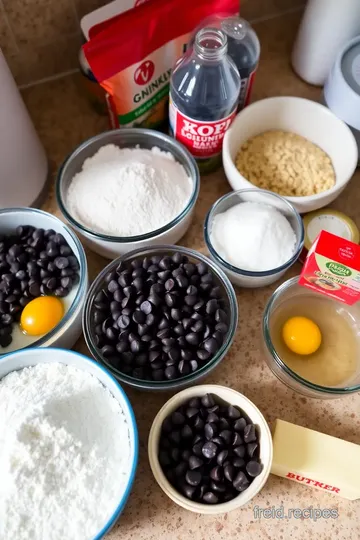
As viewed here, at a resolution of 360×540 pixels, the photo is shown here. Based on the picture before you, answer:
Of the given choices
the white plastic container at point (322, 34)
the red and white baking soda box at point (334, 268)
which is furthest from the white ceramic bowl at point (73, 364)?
the white plastic container at point (322, 34)

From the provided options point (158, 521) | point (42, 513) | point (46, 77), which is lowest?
point (158, 521)

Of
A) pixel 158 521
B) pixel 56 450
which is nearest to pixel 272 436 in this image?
pixel 158 521

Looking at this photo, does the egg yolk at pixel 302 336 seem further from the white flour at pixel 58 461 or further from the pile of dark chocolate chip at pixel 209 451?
the white flour at pixel 58 461

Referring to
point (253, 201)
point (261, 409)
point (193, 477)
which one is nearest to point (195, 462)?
point (193, 477)

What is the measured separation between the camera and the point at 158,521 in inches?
30.5

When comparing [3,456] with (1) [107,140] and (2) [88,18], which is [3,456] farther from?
(2) [88,18]

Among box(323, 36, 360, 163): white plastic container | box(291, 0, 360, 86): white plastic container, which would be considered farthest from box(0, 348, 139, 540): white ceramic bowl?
box(291, 0, 360, 86): white plastic container

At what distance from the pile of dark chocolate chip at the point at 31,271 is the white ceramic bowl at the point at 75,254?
0.02 meters

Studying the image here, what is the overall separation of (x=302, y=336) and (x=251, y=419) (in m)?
0.18

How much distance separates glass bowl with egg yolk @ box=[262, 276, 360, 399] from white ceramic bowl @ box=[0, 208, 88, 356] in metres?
0.31

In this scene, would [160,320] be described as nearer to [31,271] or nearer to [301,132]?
[31,271]

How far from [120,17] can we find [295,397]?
2.44ft

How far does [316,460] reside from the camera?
2.48 ft
